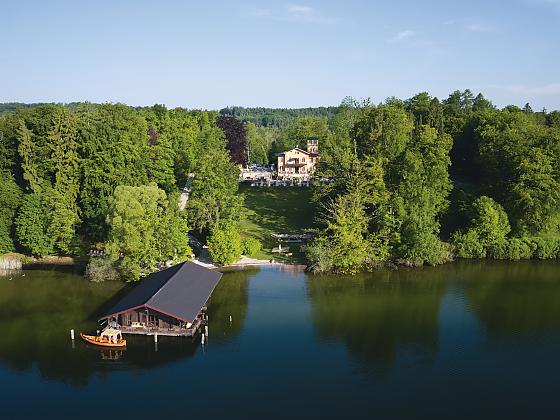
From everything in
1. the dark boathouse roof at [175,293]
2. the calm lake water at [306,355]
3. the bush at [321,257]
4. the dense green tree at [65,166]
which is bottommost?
the calm lake water at [306,355]

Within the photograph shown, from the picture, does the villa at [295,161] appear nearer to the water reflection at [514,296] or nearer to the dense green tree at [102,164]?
the dense green tree at [102,164]

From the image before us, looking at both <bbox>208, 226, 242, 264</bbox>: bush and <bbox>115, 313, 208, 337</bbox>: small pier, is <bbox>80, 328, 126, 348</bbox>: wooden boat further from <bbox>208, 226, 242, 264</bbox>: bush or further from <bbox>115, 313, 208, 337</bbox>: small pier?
<bbox>208, 226, 242, 264</bbox>: bush

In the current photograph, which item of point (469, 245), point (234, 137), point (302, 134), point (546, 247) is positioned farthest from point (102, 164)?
point (302, 134)

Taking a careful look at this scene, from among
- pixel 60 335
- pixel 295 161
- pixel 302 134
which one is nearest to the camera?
pixel 60 335

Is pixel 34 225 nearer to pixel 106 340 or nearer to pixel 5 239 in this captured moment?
pixel 5 239

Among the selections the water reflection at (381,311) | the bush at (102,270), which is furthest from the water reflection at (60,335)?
the water reflection at (381,311)
